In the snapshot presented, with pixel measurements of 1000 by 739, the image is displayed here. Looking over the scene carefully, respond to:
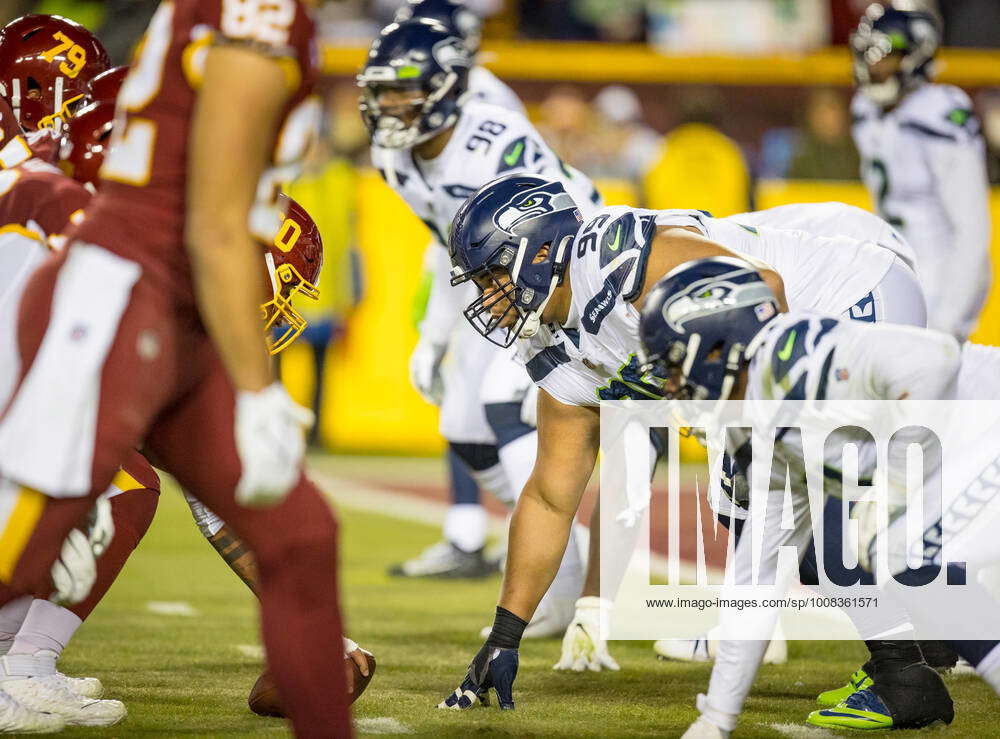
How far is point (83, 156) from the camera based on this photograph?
3.62 metres

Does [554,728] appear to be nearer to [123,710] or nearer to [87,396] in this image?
[123,710]

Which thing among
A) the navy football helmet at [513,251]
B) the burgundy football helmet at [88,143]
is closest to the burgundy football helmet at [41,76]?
the burgundy football helmet at [88,143]

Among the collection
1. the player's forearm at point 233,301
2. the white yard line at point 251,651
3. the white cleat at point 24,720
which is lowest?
the white yard line at point 251,651

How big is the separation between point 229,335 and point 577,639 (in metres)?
2.14

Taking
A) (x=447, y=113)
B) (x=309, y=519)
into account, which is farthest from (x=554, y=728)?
(x=447, y=113)

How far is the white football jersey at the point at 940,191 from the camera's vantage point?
6727 mm

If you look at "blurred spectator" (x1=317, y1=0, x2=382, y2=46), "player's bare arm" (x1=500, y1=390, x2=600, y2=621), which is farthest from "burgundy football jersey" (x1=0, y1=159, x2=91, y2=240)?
"blurred spectator" (x1=317, y1=0, x2=382, y2=46)

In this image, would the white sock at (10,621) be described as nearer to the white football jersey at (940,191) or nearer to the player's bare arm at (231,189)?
the player's bare arm at (231,189)

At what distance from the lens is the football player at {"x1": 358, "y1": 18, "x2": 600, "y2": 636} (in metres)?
5.07

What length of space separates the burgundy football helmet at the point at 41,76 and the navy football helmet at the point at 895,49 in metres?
3.87

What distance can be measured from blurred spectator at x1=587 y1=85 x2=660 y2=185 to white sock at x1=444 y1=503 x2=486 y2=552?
16.9 feet

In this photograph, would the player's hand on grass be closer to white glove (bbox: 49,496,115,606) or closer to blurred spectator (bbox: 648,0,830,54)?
white glove (bbox: 49,496,115,606)

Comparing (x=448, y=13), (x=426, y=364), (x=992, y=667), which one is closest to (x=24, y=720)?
(x=992, y=667)

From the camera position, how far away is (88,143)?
3.62 meters
